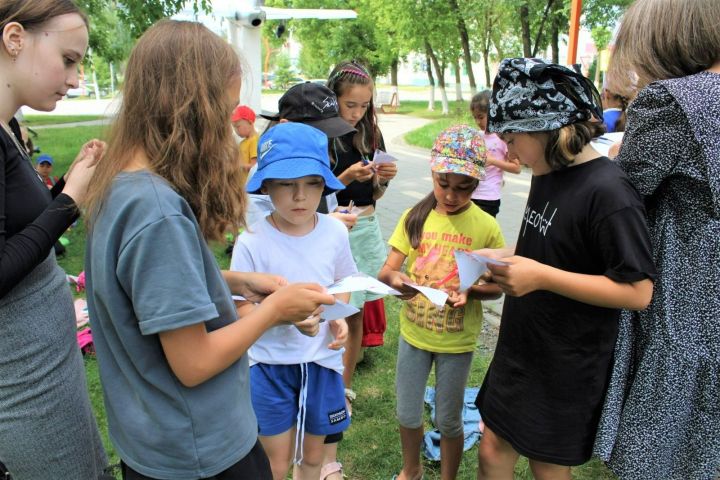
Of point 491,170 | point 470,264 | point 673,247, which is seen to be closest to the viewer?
point 673,247

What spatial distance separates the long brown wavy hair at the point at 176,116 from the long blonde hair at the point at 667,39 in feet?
3.81

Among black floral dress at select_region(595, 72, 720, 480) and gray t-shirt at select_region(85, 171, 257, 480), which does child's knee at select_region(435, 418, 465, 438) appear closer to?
black floral dress at select_region(595, 72, 720, 480)

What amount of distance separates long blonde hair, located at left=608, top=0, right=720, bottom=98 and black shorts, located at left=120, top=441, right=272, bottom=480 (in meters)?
1.53

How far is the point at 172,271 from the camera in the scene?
3.83ft

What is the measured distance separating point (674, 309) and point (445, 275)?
3.09 feet

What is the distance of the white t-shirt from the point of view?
2.02 m

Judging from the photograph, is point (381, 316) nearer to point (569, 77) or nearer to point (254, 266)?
point (254, 266)

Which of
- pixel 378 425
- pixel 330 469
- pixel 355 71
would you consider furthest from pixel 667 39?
pixel 378 425

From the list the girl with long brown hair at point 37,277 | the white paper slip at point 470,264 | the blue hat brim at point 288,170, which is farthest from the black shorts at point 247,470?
the blue hat brim at point 288,170

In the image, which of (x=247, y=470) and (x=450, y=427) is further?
(x=450, y=427)

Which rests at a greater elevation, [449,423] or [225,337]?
[225,337]

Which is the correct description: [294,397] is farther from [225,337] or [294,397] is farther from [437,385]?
[225,337]

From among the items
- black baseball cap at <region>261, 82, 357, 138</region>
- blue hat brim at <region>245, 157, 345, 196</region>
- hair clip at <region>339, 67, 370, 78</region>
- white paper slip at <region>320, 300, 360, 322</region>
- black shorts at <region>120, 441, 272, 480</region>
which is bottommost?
black shorts at <region>120, 441, 272, 480</region>

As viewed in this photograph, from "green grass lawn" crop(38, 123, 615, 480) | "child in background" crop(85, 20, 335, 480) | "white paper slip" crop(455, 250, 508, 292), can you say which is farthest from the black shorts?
"green grass lawn" crop(38, 123, 615, 480)
